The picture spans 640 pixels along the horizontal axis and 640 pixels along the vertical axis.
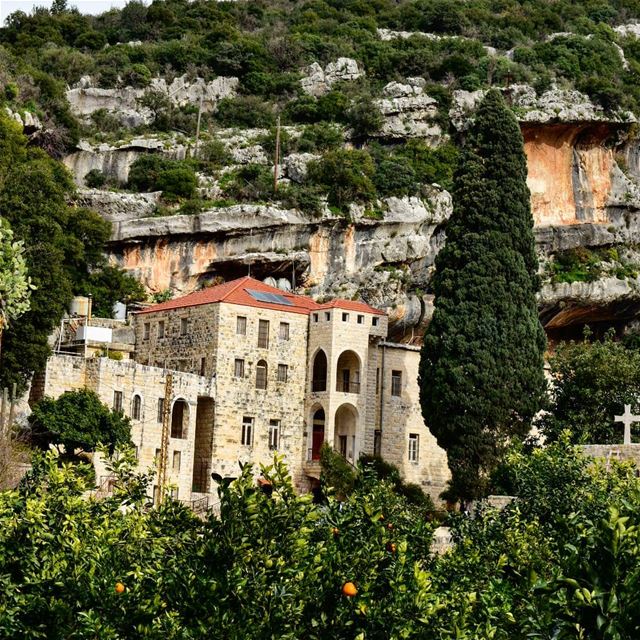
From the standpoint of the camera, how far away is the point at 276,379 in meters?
58.4

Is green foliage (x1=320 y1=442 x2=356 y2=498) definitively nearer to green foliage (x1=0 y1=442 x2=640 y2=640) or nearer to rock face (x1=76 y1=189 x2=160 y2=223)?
rock face (x1=76 y1=189 x2=160 y2=223)

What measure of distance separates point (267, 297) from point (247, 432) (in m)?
6.53

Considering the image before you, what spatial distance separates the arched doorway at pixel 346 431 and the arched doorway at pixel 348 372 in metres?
0.89

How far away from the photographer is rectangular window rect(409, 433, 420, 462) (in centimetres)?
5972

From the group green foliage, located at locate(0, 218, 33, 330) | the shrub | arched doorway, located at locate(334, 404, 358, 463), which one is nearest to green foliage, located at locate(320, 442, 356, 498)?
arched doorway, located at locate(334, 404, 358, 463)

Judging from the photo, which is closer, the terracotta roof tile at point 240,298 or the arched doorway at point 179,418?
the arched doorway at point 179,418

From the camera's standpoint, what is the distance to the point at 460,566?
22.2 meters

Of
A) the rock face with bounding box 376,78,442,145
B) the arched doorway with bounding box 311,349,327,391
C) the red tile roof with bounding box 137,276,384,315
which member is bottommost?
the arched doorway with bounding box 311,349,327,391

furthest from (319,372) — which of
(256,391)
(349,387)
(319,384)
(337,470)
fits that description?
(337,470)

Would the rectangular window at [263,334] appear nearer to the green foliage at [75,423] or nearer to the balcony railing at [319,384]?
the balcony railing at [319,384]

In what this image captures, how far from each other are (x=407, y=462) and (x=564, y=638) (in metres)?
47.9

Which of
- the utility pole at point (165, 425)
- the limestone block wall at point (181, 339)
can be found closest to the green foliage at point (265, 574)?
the utility pole at point (165, 425)

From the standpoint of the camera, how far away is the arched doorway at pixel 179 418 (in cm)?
5500

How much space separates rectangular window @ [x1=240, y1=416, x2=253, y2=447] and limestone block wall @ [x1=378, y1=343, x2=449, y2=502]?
251 inches
